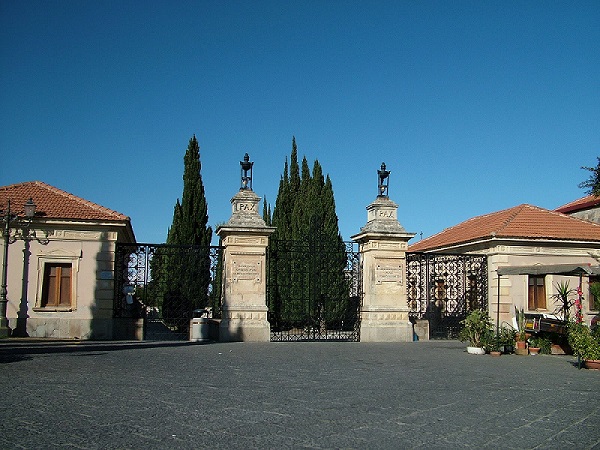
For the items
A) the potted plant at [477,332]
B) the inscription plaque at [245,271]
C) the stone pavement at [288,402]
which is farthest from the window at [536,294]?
the inscription plaque at [245,271]

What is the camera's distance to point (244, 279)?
1816 centimetres

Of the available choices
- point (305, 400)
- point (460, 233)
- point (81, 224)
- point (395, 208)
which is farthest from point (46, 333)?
point (460, 233)

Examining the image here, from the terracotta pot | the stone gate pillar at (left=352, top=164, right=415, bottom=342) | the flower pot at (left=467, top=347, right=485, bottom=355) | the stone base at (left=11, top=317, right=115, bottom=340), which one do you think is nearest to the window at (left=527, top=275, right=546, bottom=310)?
the stone gate pillar at (left=352, top=164, right=415, bottom=342)

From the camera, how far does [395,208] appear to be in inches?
786

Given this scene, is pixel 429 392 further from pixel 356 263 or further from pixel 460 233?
pixel 460 233

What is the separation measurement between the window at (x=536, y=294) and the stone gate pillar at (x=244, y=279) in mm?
10015

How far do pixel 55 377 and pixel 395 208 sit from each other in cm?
1280

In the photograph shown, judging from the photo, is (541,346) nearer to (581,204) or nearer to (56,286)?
(56,286)

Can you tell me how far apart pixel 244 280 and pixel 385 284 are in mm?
4463

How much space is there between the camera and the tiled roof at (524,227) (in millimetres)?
22359

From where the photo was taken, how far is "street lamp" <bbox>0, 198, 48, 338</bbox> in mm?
18125

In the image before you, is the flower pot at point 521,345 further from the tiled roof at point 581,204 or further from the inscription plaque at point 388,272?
the tiled roof at point 581,204

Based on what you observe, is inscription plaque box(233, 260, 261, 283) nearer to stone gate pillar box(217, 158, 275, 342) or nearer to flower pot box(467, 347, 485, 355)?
stone gate pillar box(217, 158, 275, 342)

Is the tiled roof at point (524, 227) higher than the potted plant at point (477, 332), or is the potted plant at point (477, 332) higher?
the tiled roof at point (524, 227)
